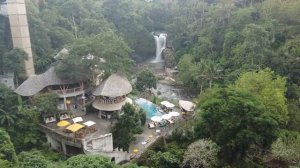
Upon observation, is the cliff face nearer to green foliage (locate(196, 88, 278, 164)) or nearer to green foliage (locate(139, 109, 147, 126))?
green foliage (locate(139, 109, 147, 126))

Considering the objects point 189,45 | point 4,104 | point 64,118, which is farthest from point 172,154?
point 189,45

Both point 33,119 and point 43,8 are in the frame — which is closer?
point 33,119

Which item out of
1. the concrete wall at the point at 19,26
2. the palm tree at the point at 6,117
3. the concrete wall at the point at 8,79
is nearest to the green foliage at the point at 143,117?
the palm tree at the point at 6,117

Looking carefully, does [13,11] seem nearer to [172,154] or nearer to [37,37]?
[37,37]

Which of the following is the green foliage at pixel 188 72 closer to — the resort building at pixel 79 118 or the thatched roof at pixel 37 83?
the resort building at pixel 79 118

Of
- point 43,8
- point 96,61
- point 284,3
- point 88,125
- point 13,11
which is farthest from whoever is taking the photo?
point 43,8

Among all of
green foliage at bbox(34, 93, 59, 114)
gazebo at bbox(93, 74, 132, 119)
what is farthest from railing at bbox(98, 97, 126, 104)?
green foliage at bbox(34, 93, 59, 114)
